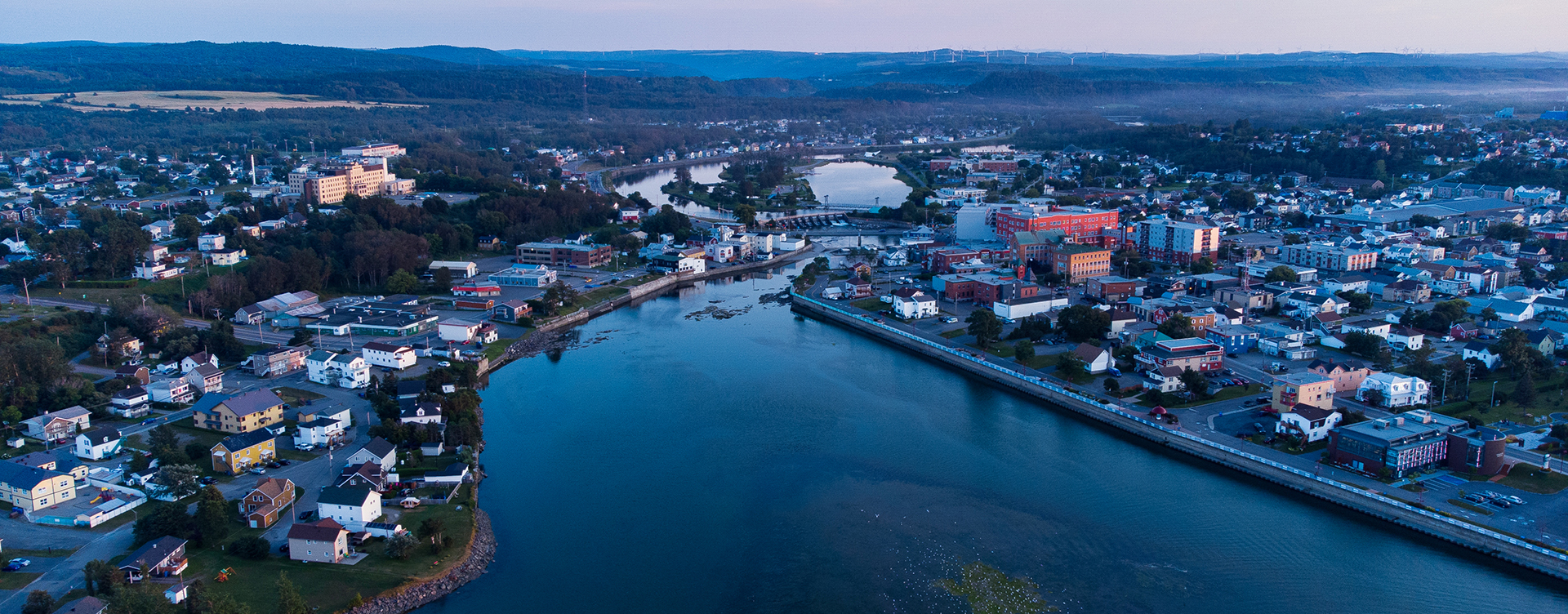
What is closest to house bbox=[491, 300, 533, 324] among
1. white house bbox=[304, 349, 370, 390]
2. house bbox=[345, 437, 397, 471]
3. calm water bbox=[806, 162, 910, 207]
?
white house bbox=[304, 349, 370, 390]

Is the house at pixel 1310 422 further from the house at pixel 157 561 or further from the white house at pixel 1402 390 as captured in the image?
the house at pixel 157 561

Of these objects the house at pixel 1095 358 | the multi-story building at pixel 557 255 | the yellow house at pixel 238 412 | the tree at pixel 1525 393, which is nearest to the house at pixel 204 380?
the yellow house at pixel 238 412

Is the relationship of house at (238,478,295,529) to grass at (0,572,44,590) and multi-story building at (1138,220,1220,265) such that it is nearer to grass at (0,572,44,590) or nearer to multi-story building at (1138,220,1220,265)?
grass at (0,572,44,590)

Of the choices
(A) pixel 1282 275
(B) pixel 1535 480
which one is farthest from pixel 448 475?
(A) pixel 1282 275

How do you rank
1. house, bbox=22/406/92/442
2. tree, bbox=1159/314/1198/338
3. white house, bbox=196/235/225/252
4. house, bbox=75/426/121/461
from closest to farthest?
house, bbox=75/426/121/461 < house, bbox=22/406/92/442 < tree, bbox=1159/314/1198/338 < white house, bbox=196/235/225/252

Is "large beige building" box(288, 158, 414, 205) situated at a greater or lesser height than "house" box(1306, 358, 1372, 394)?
greater

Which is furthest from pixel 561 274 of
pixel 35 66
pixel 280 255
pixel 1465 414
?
pixel 35 66
